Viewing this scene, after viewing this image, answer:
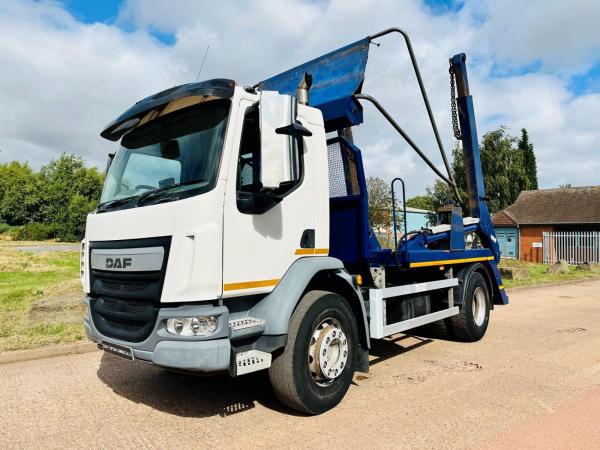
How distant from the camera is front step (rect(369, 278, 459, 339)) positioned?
4820 millimetres

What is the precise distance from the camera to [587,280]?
17531 millimetres

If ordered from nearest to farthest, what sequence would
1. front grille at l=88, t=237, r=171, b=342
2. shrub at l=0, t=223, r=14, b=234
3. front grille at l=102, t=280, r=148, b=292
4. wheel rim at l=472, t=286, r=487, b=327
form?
1. front grille at l=88, t=237, r=171, b=342
2. front grille at l=102, t=280, r=148, b=292
3. wheel rim at l=472, t=286, r=487, b=327
4. shrub at l=0, t=223, r=14, b=234

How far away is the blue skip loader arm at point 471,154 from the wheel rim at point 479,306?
1.68 ft

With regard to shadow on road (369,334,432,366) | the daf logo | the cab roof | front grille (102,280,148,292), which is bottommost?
shadow on road (369,334,432,366)

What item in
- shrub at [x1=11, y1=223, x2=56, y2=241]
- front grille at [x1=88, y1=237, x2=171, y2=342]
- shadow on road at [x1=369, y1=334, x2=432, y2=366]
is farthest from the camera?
shrub at [x1=11, y1=223, x2=56, y2=241]

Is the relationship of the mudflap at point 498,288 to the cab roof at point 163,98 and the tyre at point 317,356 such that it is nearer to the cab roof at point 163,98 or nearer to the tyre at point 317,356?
the tyre at point 317,356

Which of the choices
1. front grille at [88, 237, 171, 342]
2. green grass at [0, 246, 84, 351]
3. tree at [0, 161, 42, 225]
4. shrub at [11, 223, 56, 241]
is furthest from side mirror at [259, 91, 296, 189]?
tree at [0, 161, 42, 225]

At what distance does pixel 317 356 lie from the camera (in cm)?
408

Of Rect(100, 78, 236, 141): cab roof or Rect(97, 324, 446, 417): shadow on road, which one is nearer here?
Rect(100, 78, 236, 141): cab roof

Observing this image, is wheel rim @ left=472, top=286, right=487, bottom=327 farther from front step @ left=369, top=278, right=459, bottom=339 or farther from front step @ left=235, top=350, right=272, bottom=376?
front step @ left=235, top=350, right=272, bottom=376

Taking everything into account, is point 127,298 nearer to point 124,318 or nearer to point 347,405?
point 124,318

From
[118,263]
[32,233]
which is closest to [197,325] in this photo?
[118,263]

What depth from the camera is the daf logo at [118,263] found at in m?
3.76

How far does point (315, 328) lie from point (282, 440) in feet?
3.07
